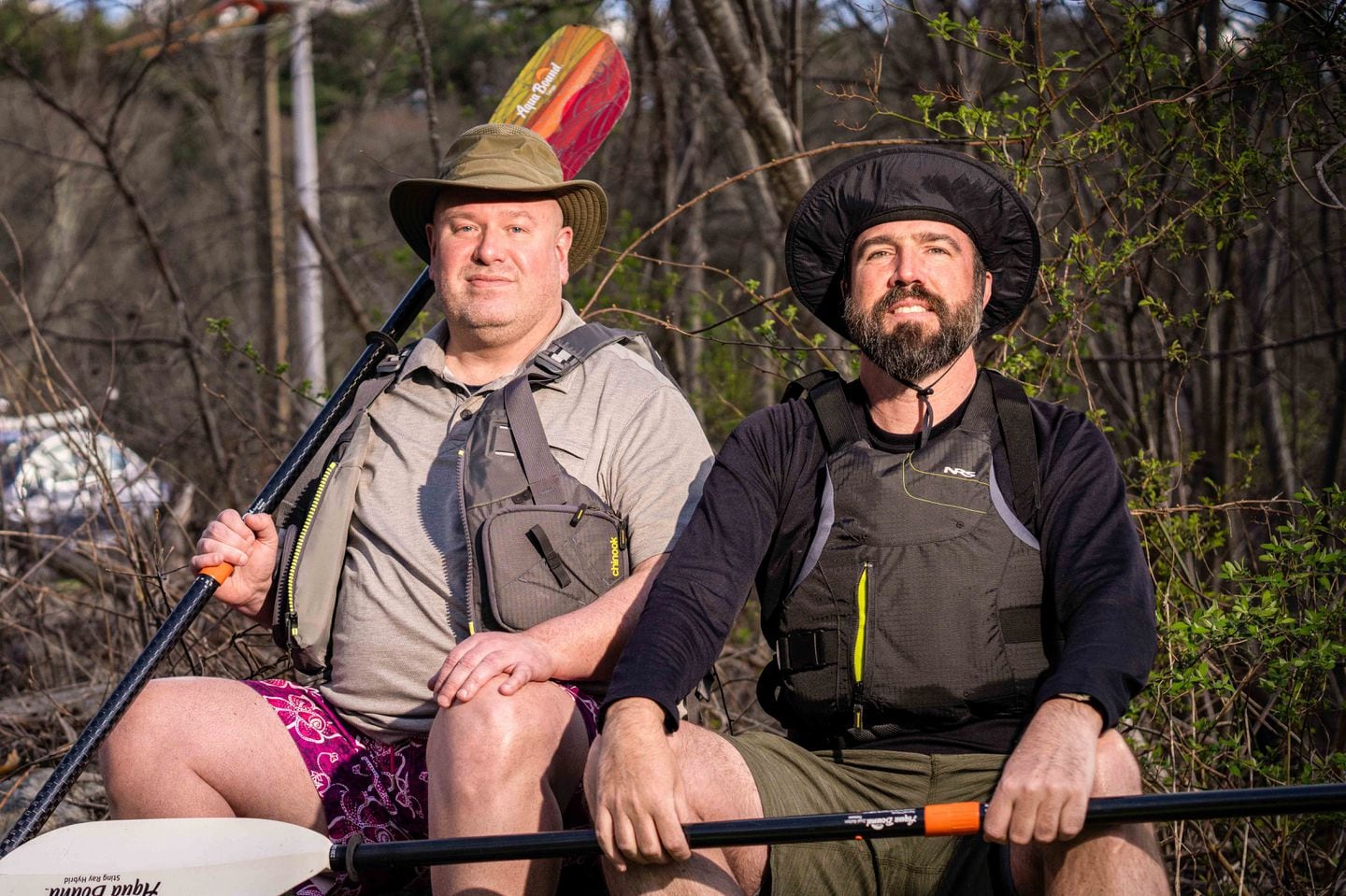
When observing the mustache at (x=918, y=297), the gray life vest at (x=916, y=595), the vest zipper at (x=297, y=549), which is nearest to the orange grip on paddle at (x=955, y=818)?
the gray life vest at (x=916, y=595)

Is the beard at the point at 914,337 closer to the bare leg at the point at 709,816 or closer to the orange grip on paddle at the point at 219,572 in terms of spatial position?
the bare leg at the point at 709,816

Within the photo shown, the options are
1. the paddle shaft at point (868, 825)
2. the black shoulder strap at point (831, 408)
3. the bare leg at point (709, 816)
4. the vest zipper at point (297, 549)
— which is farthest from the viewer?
the vest zipper at point (297, 549)

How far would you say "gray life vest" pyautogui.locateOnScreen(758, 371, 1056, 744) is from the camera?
8.73 ft

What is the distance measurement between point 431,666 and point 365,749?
0.25 m

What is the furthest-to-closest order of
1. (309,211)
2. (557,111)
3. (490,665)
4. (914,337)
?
(309,211) → (557,111) → (914,337) → (490,665)

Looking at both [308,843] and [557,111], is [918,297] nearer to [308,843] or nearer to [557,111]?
[308,843]

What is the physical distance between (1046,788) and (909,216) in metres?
1.30

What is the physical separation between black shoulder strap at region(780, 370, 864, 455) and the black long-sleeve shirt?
0.10ft

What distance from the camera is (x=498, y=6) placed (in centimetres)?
695

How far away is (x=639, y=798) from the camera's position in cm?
Result: 231

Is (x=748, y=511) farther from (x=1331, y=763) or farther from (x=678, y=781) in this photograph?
(x=1331, y=763)

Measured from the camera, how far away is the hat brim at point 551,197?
134 inches

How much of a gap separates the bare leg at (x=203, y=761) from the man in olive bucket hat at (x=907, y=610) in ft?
3.01

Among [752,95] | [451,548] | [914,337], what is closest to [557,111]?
[752,95]
